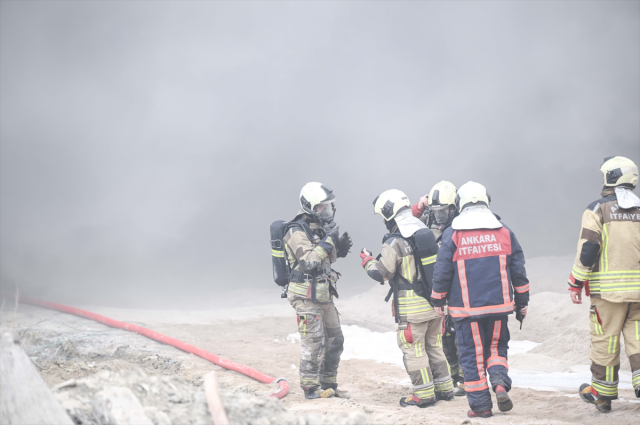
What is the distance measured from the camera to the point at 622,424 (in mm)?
3541

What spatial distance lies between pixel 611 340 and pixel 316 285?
2.53m

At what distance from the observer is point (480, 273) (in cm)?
395

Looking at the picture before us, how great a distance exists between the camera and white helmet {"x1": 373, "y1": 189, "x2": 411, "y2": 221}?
4.83m

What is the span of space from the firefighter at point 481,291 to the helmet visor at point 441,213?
120cm

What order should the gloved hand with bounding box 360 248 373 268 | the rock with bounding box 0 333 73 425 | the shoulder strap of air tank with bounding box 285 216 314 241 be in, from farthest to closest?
1. the shoulder strap of air tank with bounding box 285 216 314 241
2. the gloved hand with bounding box 360 248 373 268
3. the rock with bounding box 0 333 73 425

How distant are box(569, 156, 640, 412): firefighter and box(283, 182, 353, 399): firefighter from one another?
7.05 ft

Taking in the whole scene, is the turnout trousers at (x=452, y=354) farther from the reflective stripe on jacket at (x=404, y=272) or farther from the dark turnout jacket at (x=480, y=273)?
the dark turnout jacket at (x=480, y=273)

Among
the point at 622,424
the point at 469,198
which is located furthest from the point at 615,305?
the point at 469,198

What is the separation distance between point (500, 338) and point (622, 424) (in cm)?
96

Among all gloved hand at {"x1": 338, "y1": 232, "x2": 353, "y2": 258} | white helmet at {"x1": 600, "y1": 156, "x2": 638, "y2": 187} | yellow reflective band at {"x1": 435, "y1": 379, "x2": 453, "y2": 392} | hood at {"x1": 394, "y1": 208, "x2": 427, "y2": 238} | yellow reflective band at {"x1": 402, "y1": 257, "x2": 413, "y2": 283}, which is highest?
white helmet at {"x1": 600, "y1": 156, "x2": 638, "y2": 187}

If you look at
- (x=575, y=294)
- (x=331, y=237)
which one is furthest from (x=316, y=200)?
(x=575, y=294)

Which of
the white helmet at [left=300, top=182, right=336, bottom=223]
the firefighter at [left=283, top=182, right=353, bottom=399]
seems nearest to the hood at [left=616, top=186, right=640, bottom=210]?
the firefighter at [left=283, top=182, right=353, bottom=399]

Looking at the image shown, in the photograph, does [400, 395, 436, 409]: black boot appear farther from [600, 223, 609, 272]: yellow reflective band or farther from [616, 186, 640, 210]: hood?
[616, 186, 640, 210]: hood

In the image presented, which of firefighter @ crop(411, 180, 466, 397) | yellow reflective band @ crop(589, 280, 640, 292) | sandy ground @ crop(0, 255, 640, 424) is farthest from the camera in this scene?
firefighter @ crop(411, 180, 466, 397)
